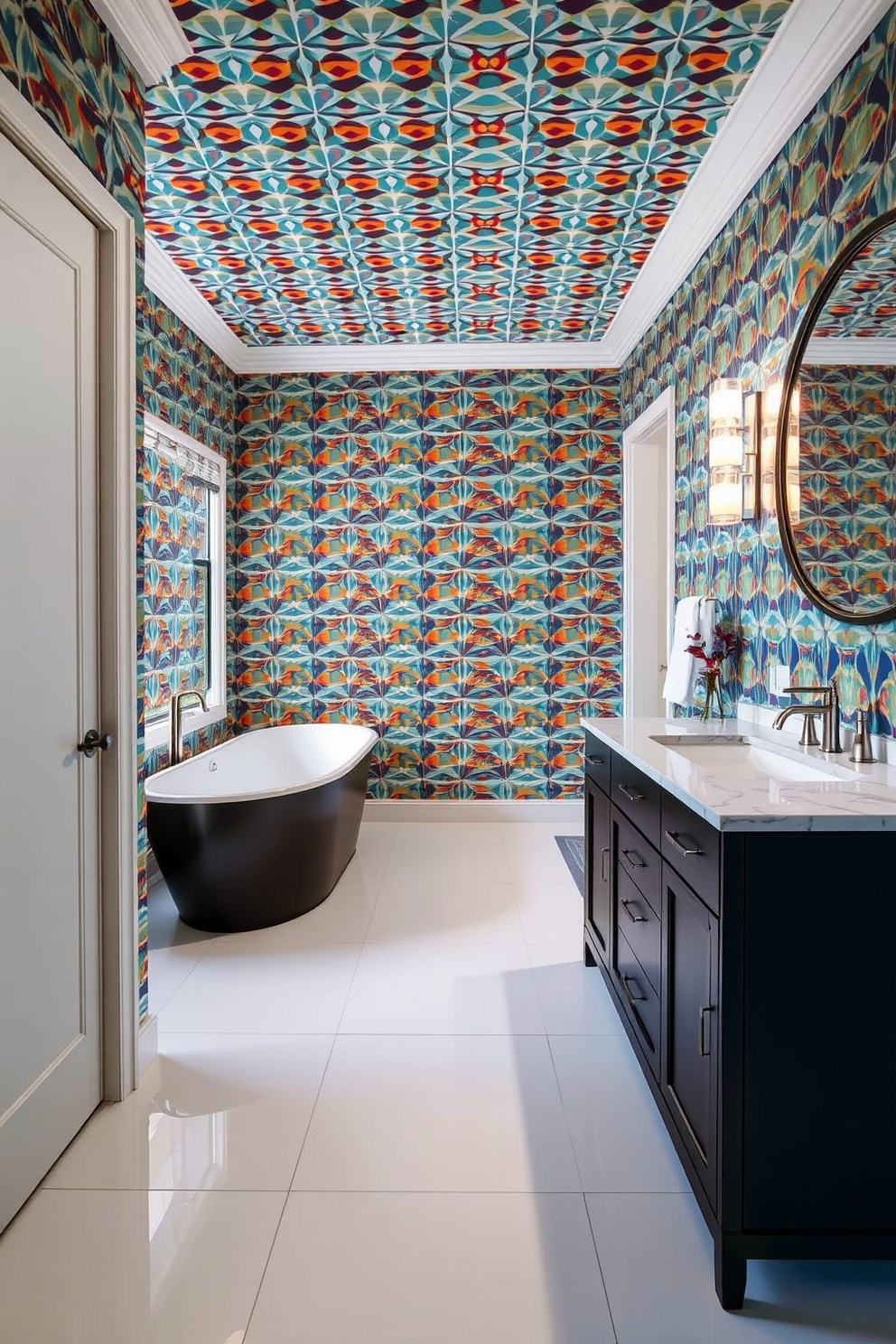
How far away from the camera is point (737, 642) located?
2.93 meters

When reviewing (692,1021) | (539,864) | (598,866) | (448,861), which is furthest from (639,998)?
(448,861)

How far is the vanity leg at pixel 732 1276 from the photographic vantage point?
1472mm

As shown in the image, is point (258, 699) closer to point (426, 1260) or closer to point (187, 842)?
point (187, 842)

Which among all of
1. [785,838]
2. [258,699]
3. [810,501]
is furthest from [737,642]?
[258,699]

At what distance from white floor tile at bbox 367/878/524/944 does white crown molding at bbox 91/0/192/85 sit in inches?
114

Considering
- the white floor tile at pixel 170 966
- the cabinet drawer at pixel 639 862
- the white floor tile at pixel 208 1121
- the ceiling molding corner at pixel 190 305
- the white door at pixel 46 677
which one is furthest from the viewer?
the ceiling molding corner at pixel 190 305

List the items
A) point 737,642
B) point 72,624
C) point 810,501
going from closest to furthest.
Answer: point 72,624 < point 810,501 < point 737,642

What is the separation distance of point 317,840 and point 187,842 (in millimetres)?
528

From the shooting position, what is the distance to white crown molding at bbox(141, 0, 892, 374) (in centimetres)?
210

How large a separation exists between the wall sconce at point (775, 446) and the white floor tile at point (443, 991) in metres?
1.75

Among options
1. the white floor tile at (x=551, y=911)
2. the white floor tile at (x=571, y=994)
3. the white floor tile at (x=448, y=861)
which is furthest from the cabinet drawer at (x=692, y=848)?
the white floor tile at (x=448, y=861)

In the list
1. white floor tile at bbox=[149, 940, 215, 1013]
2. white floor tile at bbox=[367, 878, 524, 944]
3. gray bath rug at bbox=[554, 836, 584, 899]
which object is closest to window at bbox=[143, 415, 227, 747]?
white floor tile at bbox=[149, 940, 215, 1013]

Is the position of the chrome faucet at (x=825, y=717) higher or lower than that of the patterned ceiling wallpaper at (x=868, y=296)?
lower

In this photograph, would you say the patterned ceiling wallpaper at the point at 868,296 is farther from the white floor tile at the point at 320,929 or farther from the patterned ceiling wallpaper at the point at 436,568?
the patterned ceiling wallpaper at the point at 436,568
